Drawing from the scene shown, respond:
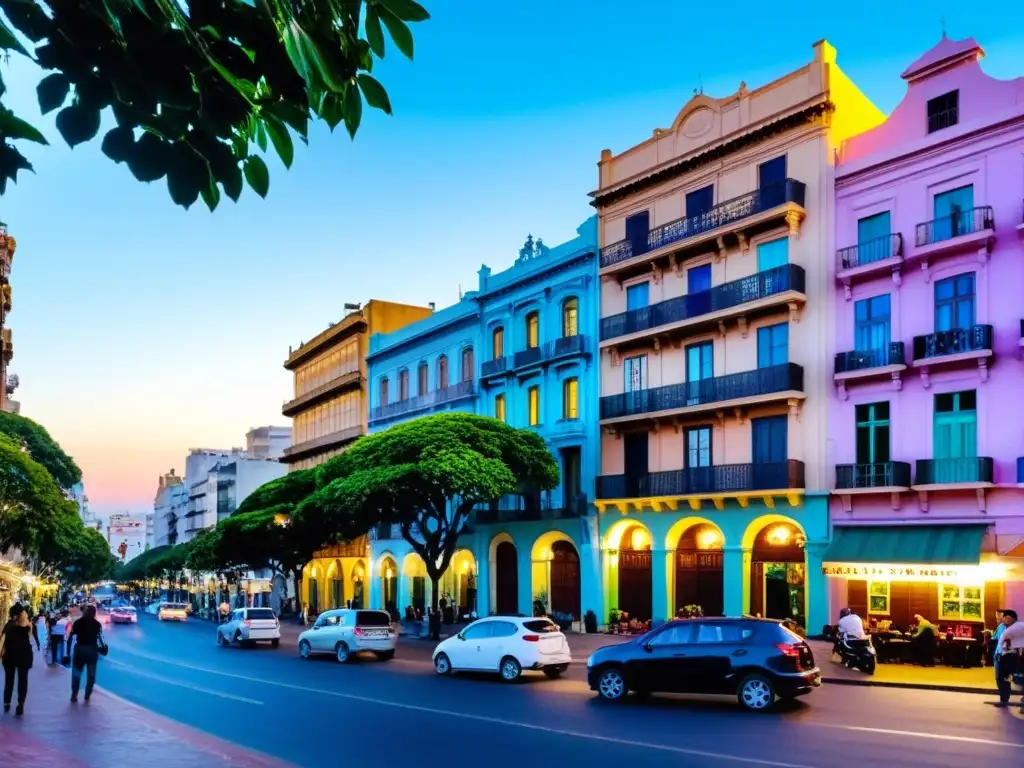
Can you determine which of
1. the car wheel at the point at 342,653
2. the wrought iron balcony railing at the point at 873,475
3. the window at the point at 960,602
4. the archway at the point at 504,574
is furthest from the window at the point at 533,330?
the window at the point at 960,602

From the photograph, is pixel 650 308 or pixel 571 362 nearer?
pixel 650 308

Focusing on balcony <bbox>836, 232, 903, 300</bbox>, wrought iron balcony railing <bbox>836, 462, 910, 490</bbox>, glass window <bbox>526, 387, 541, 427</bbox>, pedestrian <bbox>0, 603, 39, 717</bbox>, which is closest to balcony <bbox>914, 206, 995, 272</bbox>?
balcony <bbox>836, 232, 903, 300</bbox>

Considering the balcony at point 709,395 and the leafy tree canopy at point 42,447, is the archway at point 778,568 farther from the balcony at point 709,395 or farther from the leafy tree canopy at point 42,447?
the leafy tree canopy at point 42,447

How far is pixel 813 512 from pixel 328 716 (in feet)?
60.8

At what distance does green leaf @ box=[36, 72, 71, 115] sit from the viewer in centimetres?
349

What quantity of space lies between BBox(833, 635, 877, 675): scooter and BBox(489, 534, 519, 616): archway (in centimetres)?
2149

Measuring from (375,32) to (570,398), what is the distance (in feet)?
124

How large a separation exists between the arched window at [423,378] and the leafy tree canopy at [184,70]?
48.2 metres

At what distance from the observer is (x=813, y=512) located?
31.6m

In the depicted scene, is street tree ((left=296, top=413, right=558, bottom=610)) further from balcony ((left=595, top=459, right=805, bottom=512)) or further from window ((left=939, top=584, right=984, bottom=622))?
window ((left=939, top=584, right=984, bottom=622))

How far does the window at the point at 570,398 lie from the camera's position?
4125cm

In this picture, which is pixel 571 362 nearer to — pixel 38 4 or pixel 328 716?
pixel 328 716

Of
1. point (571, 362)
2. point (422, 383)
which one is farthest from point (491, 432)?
point (422, 383)

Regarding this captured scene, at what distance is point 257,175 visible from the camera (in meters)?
3.91
